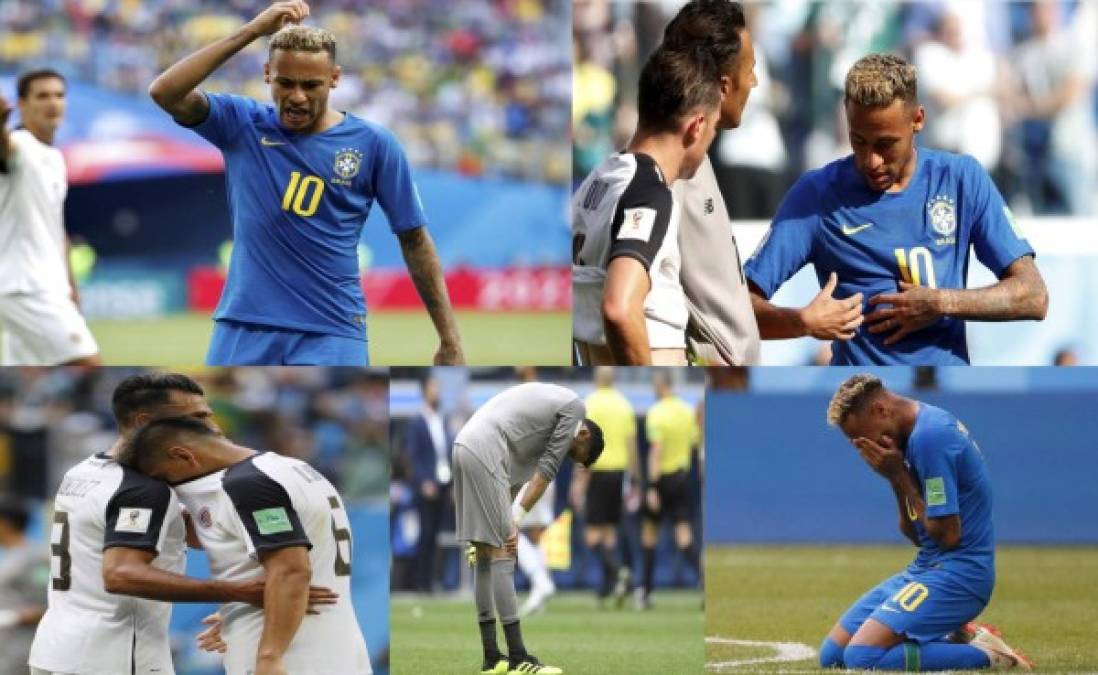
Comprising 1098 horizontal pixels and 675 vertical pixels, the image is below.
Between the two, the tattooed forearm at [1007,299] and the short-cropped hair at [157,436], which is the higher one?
the tattooed forearm at [1007,299]

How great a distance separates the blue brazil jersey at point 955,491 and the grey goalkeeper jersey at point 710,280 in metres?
0.68

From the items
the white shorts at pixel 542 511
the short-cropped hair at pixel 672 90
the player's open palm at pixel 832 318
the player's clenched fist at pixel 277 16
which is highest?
the player's clenched fist at pixel 277 16

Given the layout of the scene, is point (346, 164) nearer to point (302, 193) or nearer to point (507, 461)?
point (302, 193)

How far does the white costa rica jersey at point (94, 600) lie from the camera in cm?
482

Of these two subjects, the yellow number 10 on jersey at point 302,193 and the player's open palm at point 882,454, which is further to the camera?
the yellow number 10 on jersey at point 302,193

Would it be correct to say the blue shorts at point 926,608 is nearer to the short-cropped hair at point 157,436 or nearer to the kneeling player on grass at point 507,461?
the kneeling player on grass at point 507,461

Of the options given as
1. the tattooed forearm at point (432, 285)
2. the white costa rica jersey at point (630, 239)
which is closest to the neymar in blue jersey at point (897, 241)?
the white costa rica jersey at point (630, 239)

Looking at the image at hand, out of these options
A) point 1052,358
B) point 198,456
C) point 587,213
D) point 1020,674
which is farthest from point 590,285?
point 1052,358

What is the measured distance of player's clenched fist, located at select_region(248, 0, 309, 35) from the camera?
A: 5.61 meters

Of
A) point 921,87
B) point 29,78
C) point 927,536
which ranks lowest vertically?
point 927,536

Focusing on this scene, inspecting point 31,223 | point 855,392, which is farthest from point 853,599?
point 31,223

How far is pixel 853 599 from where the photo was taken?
209 inches

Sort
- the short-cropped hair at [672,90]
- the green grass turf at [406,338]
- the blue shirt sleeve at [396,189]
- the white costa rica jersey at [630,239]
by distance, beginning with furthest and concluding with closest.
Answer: the green grass turf at [406,338] < the blue shirt sleeve at [396,189] < the short-cropped hair at [672,90] < the white costa rica jersey at [630,239]

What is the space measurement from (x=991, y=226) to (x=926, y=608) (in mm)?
1289
